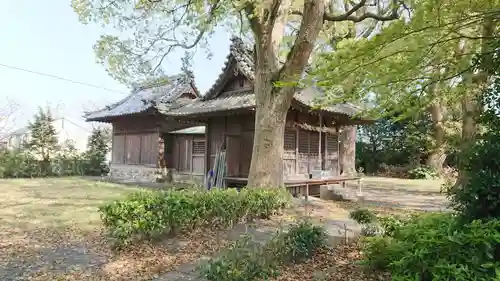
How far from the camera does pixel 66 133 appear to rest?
30.2 m

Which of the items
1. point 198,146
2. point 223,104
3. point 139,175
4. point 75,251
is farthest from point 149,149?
point 75,251

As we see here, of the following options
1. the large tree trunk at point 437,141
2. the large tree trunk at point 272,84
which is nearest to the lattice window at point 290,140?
the large tree trunk at point 272,84

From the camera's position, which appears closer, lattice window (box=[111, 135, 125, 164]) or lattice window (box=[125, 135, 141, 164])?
lattice window (box=[125, 135, 141, 164])

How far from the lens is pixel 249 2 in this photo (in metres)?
7.84

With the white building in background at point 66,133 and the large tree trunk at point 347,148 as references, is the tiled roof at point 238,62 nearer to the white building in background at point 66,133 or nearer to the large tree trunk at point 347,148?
the large tree trunk at point 347,148

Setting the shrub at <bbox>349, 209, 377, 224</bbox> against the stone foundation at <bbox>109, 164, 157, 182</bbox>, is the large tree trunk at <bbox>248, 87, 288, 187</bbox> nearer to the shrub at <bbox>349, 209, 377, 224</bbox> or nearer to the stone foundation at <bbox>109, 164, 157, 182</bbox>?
the shrub at <bbox>349, 209, 377, 224</bbox>

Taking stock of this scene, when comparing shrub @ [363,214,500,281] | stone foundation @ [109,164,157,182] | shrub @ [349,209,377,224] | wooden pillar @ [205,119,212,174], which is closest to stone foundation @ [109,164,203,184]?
stone foundation @ [109,164,157,182]

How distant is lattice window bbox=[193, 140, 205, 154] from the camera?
17170 millimetres

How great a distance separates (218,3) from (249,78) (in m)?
4.35

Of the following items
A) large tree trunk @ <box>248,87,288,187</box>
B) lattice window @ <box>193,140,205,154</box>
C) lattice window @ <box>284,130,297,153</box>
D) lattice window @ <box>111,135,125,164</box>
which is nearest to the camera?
large tree trunk @ <box>248,87,288,187</box>

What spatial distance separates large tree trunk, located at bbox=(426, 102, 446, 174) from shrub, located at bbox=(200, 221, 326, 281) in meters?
20.1

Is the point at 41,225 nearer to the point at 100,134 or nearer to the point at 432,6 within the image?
the point at 432,6

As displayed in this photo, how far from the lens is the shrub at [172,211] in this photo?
5.48 meters

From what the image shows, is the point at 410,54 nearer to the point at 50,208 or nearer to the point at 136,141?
the point at 50,208
